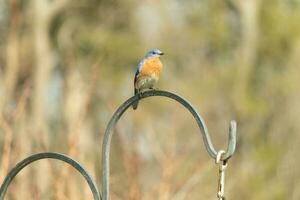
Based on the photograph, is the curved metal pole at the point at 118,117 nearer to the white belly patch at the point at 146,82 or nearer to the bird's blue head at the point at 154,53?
the white belly patch at the point at 146,82

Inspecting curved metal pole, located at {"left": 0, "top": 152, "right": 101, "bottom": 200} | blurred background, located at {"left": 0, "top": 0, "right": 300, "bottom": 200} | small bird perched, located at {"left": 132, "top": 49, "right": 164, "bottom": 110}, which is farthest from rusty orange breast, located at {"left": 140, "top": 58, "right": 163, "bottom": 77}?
blurred background, located at {"left": 0, "top": 0, "right": 300, "bottom": 200}

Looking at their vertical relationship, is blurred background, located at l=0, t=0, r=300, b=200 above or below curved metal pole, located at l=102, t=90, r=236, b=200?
above

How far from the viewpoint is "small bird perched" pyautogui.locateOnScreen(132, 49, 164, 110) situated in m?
A: 6.02

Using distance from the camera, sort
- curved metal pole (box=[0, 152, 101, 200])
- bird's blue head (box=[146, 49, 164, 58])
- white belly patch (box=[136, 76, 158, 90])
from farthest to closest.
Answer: bird's blue head (box=[146, 49, 164, 58]) → white belly patch (box=[136, 76, 158, 90]) → curved metal pole (box=[0, 152, 101, 200])

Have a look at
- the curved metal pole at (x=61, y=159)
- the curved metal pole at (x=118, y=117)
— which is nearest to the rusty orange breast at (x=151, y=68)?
the curved metal pole at (x=118, y=117)

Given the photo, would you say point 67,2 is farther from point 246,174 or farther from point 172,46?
point 246,174

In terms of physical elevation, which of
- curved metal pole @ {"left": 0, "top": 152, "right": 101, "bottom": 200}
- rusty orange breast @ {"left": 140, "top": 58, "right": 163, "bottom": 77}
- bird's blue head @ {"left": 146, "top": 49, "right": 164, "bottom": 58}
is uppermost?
bird's blue head @ {"left": 146, "top": 49, "right": 164, "bottom": 58}

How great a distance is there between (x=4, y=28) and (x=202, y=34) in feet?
19.1

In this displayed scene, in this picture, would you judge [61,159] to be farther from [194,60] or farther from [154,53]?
[194,60]

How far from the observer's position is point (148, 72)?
610 cm

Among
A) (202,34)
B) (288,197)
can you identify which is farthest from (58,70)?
(288,197)

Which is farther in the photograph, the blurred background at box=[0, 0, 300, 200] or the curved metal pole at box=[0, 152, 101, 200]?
the blurred background at box=[0, 0, 300, 200]

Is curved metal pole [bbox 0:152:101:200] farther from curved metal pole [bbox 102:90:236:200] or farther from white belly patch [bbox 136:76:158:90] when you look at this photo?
white belly patch [bbox 136:76:158:90]

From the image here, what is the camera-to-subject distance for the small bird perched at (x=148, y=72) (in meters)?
6.02
